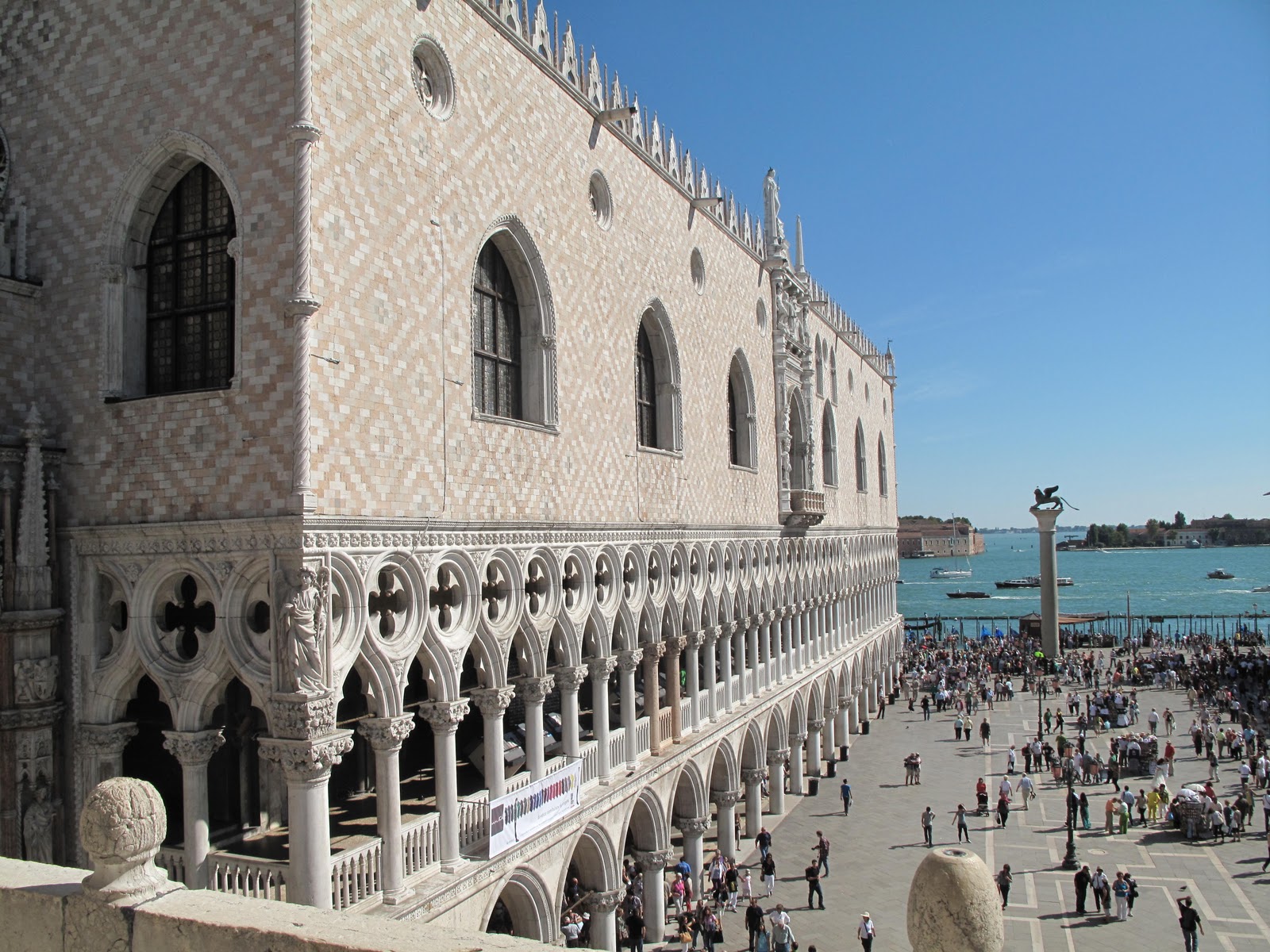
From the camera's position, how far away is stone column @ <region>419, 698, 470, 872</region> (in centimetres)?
1031

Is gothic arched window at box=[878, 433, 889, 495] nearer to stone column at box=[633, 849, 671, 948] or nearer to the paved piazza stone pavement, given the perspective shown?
the paved piazza stone pavement

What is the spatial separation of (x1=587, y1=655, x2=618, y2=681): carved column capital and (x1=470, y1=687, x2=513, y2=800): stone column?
2.95 m

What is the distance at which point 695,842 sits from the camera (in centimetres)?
1809

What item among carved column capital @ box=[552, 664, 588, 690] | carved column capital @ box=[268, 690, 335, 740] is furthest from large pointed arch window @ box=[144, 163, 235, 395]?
carved column capital @ box=[552, 664, 588, 690]

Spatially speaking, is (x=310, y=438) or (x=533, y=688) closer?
(x=310, y=438)

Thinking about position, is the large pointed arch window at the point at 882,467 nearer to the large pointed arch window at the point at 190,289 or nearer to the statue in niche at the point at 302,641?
the large pointed arch window at the point at 190,289

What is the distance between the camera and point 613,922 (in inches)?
565

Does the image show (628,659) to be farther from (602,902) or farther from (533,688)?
(602,902)

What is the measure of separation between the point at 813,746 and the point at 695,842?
34.5 ft

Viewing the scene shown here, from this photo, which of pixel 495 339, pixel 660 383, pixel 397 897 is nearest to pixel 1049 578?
pixel 660 383

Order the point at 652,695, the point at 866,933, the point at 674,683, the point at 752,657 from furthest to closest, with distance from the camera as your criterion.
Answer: the point at 752,657 < the point at 674,683 < the point at 652,695 < the point at 866,933

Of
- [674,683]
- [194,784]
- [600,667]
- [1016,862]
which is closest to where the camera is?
[194,784]

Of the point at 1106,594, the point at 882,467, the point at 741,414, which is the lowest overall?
the point at 1106,594

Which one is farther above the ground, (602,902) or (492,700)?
(492,700)
